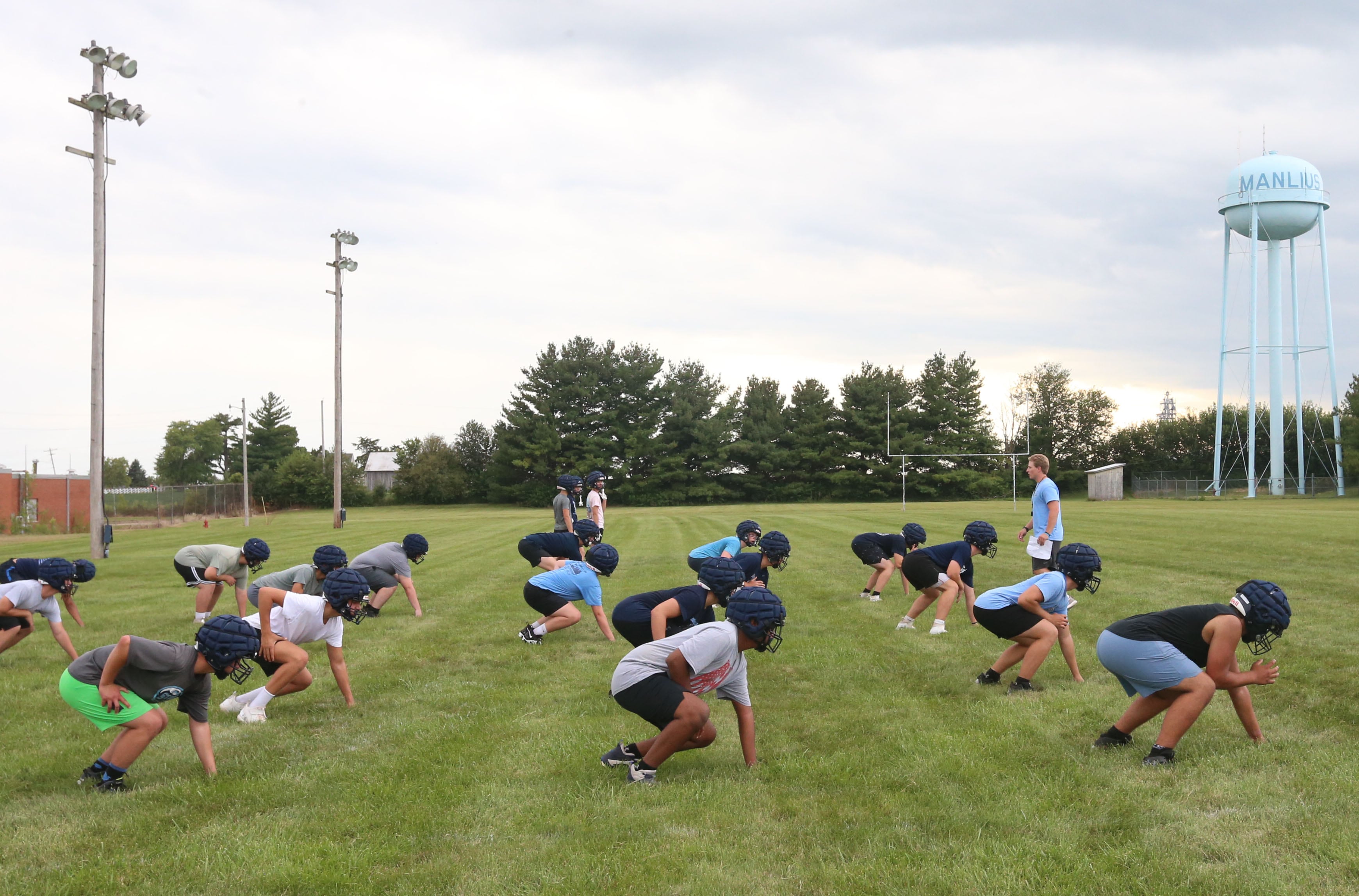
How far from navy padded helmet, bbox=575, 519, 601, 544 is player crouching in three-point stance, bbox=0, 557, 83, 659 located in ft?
18.5

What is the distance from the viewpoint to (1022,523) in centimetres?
3130

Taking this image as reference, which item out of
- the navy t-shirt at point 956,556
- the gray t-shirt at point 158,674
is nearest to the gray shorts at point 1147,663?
the navy t-shirt at point 956,556

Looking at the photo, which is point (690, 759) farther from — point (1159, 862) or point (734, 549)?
point (734, 549)

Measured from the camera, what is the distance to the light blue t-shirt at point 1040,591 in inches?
320

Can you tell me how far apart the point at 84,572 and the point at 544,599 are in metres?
4.74

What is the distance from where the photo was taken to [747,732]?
20.6 ft

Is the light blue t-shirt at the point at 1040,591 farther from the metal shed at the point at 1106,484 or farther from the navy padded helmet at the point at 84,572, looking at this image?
the metal shed at the point at 1106,484

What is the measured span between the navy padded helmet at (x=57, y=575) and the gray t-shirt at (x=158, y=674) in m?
3.36

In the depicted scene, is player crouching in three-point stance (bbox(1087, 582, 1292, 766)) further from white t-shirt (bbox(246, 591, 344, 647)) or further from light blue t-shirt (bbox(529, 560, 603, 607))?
white t-shirt (bbox(246, 591, 344, 647))

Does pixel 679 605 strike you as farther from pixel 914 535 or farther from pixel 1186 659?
pixel 914 535

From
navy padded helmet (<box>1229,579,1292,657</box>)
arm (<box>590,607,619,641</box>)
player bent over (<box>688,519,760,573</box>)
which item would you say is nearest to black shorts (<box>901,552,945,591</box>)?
player bent over (<box>688,519,760,573</box>)

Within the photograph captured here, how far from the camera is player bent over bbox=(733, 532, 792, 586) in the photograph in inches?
350

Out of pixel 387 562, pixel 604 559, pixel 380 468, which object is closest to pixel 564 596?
pixel 604 559

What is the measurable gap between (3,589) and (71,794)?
14.1ft
